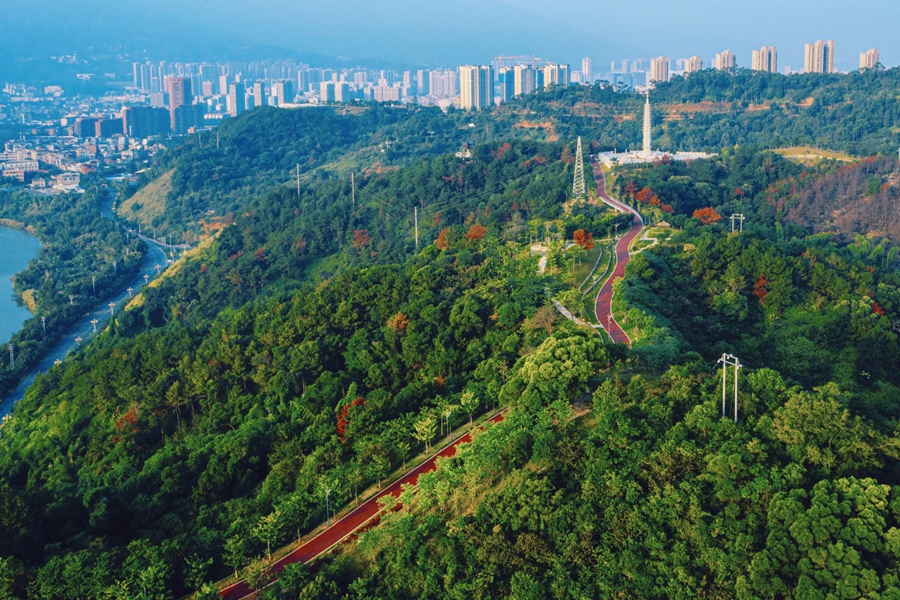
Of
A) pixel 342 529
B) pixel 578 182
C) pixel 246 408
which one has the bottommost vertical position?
pixel 246 408

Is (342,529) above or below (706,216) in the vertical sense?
below

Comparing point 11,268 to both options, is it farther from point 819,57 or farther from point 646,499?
point 819,57

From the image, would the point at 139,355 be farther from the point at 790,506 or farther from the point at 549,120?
the point at 549,120

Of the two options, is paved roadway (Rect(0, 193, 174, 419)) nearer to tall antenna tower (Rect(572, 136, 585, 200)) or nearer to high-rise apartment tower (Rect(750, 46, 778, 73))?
tall antenna tower (Rect(572, 136, 585, 200))

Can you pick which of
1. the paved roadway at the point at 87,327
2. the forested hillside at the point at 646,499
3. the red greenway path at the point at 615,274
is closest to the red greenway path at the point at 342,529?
the forested hillside at the point at 646,499

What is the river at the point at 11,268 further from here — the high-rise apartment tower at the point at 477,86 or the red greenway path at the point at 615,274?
the high-rise apartment tower at the point at 477,86

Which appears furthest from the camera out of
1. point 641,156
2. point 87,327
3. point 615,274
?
point 641,156

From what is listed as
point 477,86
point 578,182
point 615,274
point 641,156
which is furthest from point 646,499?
point 477,86
